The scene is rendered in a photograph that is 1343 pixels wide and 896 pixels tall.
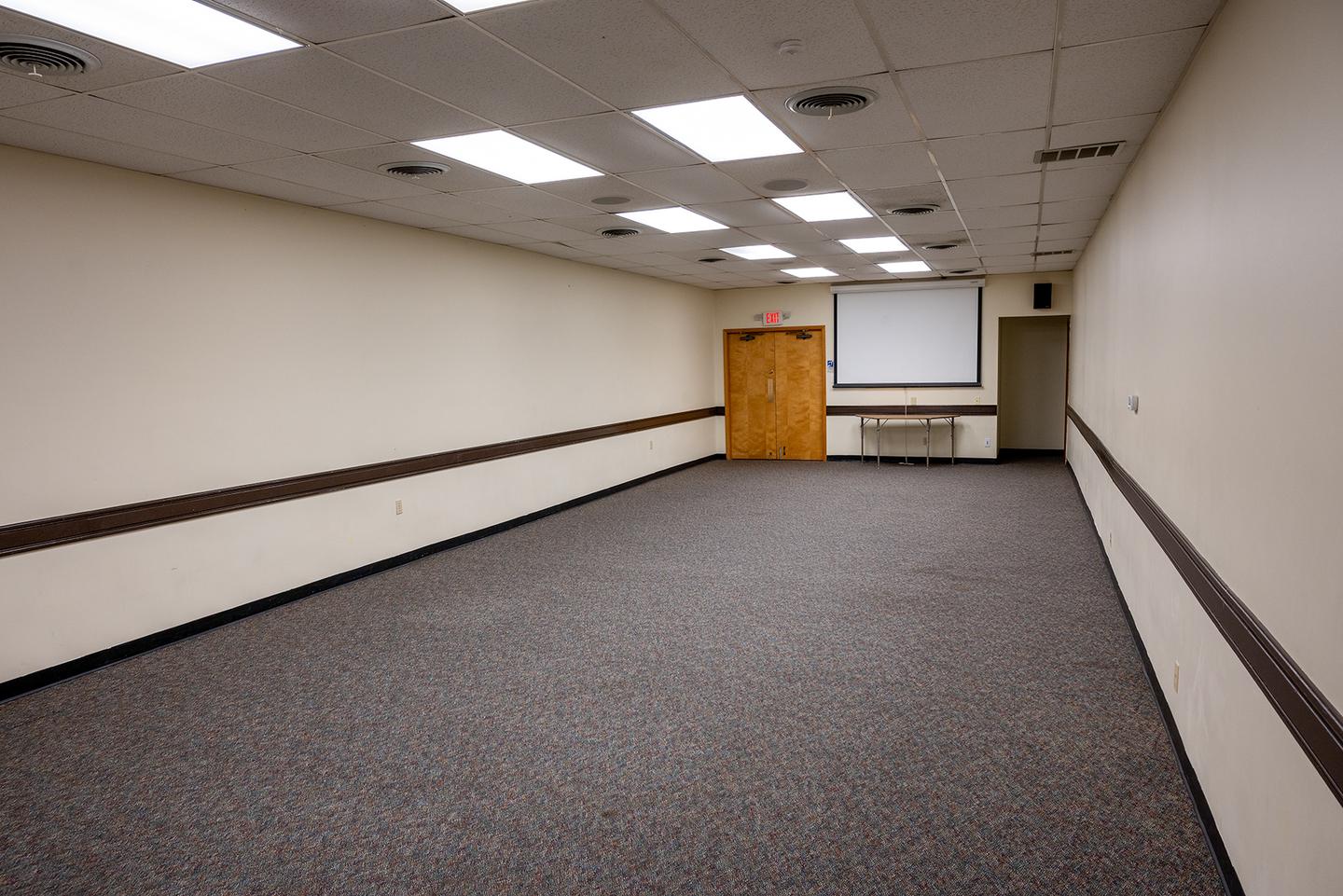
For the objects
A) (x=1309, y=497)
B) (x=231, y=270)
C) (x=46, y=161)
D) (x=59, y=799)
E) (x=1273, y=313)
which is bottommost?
(x=59, y=799)

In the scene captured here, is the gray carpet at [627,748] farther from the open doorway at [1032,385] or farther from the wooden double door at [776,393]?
the open doorway at [1032,385]

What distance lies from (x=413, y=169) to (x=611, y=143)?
47.3 inches

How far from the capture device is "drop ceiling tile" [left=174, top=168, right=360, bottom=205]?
434 centimetres

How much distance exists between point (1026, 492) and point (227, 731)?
782 centimetres

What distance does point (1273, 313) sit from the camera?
192 centimetres

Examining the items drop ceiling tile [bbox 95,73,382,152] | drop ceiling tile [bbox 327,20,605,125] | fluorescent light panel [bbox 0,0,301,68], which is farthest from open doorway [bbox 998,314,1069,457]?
fluorescent light panel [bbox 0,0,301,68]

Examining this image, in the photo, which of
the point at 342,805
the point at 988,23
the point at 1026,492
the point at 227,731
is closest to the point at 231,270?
the point at 227,731

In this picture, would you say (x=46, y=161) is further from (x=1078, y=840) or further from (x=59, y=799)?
(x=1078, y=840)

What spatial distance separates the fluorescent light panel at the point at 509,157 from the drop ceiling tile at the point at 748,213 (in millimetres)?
1205

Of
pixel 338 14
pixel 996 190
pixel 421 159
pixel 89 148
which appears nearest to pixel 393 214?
pixel 421 159

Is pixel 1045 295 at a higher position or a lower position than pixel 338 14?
lower

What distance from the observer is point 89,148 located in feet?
12.5

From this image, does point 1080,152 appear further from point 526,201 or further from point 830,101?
point 526,201

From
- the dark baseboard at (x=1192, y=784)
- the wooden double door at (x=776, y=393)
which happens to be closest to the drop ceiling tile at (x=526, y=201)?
the dark baseboard at (x=1192, y=784)
